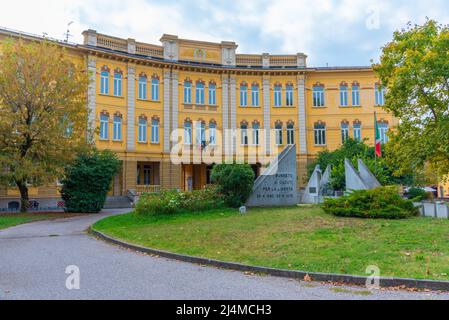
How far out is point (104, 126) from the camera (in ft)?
119

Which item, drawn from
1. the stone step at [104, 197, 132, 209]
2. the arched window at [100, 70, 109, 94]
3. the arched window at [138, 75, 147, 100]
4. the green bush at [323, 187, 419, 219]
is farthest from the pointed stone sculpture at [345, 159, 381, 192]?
the arched window at [100, 70, 109, 94]

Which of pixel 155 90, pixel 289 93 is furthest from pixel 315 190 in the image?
pixel 155 90

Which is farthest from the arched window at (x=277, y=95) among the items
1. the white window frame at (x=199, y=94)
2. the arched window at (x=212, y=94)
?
the white window frame at (x=199, y=94)

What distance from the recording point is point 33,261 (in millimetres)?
9625

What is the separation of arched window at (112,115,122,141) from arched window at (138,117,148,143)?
1.90 m

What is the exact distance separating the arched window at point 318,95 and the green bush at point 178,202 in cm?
2477

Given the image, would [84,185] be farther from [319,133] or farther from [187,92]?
[319,133]

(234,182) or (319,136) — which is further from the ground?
(319,136)

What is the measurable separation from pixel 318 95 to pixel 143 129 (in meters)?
18.6

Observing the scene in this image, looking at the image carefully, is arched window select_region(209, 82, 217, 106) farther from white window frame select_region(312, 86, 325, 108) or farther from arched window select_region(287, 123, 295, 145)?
white window frame select_region(312, 86, 325, 108)

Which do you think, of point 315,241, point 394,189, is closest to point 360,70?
point 394,189

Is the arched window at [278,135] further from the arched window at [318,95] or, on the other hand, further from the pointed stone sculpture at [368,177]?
the pointed stone sculpture at [368,177]

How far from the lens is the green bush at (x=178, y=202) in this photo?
1894cm
